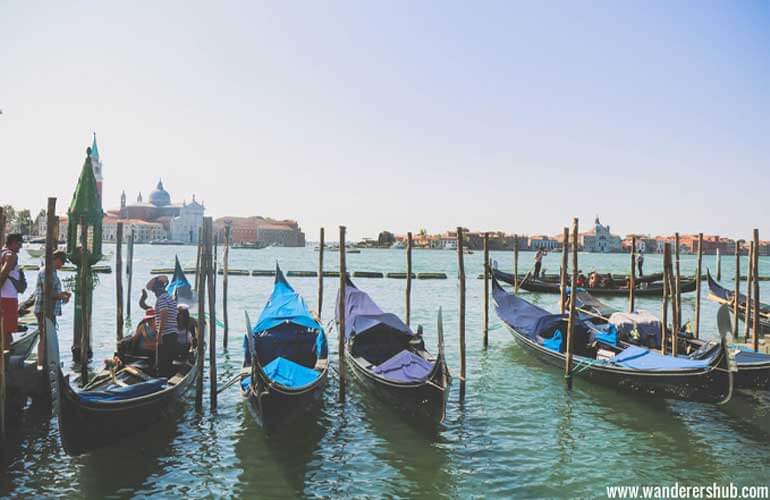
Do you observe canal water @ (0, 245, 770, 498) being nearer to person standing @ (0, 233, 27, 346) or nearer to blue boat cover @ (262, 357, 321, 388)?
blue boat cover @ (262, 357, 321, 388)

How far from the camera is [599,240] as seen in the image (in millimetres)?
99375

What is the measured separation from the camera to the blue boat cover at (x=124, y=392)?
4289 mm

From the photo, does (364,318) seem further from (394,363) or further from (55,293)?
(55,293)

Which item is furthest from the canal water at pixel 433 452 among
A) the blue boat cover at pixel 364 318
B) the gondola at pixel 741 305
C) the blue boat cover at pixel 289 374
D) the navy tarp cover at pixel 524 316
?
the gondola at pixel 741 305

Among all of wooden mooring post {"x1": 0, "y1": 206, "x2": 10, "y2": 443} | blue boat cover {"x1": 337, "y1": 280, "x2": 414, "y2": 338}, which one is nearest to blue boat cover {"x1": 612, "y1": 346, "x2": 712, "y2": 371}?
blue boat cover {"x1": 337, "y1": 280, "x2": 414, "y2": 338}

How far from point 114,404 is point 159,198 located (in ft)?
326

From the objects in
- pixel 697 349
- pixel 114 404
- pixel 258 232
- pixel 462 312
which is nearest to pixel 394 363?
pixel 462 312

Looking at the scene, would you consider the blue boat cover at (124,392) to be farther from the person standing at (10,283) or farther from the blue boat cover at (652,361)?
the blue boat cover at (652,361)

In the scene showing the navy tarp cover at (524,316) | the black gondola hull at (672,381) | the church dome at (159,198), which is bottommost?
the black gondola hull at (672,381)

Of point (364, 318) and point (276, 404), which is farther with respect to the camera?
point (364, 318)

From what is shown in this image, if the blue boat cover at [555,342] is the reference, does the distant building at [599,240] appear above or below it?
above

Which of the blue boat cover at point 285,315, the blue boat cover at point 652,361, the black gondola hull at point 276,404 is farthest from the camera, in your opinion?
the blue boat cover at point 285,315

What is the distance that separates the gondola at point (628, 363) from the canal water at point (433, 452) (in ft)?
0.63

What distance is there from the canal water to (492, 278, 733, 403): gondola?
19cm
